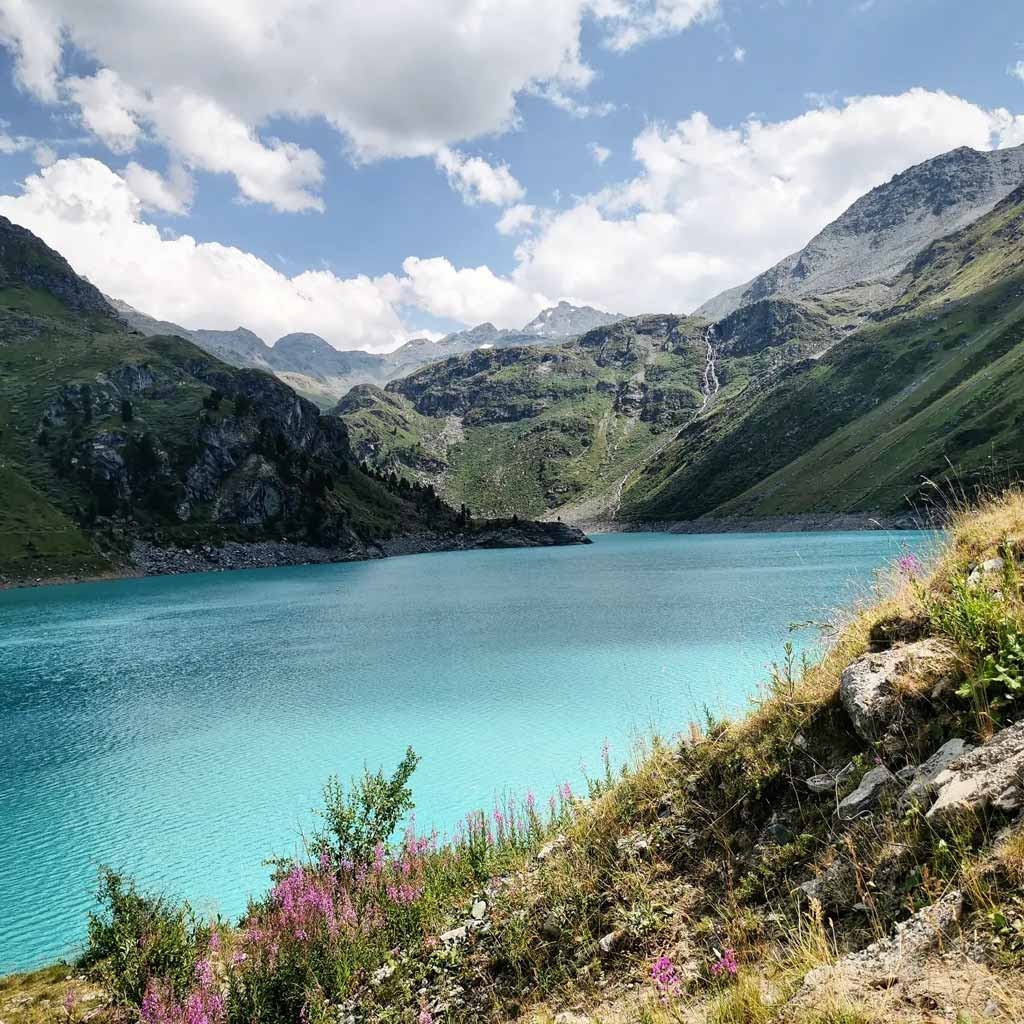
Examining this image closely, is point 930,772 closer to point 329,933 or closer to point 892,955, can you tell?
point 892,955

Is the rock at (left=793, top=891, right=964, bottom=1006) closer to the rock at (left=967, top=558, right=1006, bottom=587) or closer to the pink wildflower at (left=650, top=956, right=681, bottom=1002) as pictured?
the pink wildflower at (left=650, top=956, right=681, bottom=1002)

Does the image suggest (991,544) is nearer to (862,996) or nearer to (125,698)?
(862,996)

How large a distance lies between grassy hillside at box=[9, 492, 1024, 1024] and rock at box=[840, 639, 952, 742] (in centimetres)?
3

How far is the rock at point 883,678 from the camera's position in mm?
6398

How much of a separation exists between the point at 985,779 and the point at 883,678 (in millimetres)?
1792

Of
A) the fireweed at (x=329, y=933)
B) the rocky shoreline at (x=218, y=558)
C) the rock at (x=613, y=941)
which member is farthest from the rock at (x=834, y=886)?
the rocky shoreline at (x=218, y=558)

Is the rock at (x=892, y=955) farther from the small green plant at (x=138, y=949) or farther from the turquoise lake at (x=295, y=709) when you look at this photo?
the small green plant at (x=138, y=949)

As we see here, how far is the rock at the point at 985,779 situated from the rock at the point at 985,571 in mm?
2261

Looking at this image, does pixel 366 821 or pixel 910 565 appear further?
pixel 366 821

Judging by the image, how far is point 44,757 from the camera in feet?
94.4

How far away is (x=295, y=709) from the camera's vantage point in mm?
34844

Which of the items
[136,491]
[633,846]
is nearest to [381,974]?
[633,846]

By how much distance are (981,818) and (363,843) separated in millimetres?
11378

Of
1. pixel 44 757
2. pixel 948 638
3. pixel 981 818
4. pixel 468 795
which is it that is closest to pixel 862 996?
pixel 981 818
